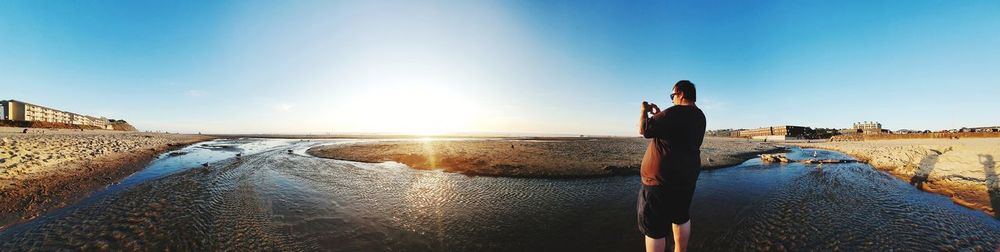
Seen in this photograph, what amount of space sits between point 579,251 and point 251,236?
684 centimetres

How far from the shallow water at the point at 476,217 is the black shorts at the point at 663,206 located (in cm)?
234

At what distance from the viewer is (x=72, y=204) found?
9.73m

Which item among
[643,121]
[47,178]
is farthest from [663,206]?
[47,178]

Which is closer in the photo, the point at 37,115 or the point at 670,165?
the point at 670,165

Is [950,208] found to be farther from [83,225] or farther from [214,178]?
[214,178]

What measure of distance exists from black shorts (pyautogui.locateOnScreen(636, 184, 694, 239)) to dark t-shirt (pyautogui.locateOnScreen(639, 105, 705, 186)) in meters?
0.10

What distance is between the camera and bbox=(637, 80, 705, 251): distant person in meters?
3.96

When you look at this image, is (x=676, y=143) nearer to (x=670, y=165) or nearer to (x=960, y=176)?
(x=670, y=165)

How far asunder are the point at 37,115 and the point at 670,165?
171 metres

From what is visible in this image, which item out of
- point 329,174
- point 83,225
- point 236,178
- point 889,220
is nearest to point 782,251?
point 889,220

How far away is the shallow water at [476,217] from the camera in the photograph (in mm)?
6625

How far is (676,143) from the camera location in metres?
4.01

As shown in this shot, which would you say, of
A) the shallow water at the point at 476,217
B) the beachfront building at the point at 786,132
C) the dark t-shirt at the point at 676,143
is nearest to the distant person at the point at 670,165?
the dark t-shirt at the point at 676,143

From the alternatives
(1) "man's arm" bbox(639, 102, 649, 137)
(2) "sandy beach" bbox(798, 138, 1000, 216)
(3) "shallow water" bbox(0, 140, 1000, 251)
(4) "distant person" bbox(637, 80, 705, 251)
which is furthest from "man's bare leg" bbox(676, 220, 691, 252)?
(2) "sandy beach" bbox(798, 138, 1000, 216)
